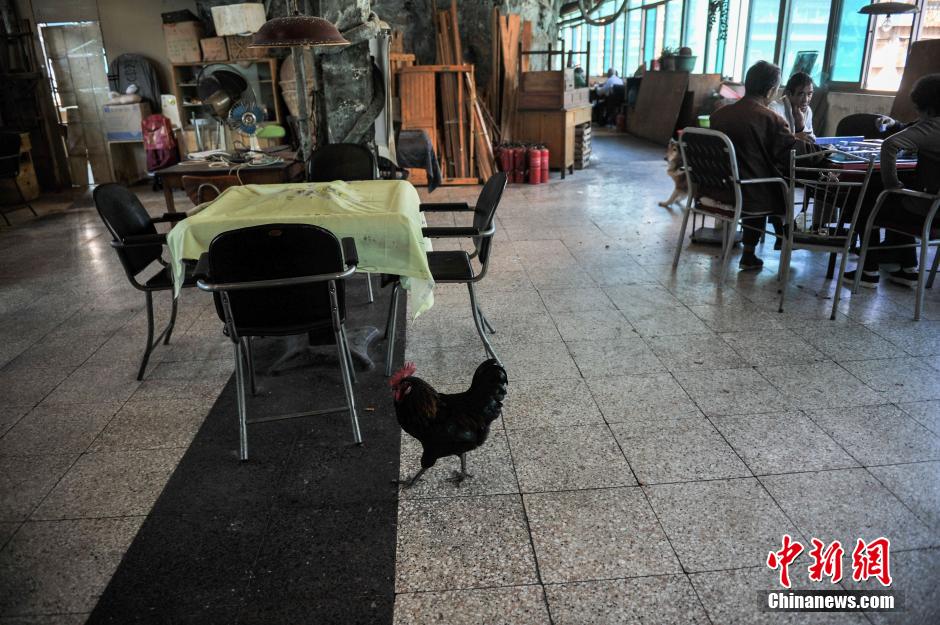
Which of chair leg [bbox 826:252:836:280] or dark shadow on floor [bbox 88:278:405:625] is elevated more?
A: chair leg [bbox 826:252:836:280]

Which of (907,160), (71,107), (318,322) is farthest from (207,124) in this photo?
(907,160)

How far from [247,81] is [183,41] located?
2.83ft

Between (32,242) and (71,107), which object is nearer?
(32,242)

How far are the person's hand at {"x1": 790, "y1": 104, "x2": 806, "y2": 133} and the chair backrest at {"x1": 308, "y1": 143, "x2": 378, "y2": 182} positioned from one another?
3.04 meters

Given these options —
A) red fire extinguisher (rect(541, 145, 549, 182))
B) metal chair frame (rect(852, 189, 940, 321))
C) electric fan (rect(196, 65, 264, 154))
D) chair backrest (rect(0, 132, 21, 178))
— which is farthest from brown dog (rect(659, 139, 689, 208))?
chair backrest (rect(0, 132, 21, 178))

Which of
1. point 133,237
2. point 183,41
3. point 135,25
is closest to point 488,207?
point 133,237

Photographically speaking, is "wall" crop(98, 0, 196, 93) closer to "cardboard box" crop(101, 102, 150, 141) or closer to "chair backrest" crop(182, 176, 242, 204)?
"cardboard box" crop(101, 102, 150, 141)

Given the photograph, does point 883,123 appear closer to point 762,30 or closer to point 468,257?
point 468,257

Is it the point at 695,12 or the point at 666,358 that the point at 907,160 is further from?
the point at 695,12

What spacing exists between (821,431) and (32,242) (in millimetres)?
6263

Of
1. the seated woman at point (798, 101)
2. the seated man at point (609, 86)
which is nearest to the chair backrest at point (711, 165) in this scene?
the seated woman at point (798, 101)

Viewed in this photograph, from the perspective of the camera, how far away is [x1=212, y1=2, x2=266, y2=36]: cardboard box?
7.54 metres

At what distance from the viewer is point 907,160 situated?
372 cm

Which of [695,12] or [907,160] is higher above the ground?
[695,12]
